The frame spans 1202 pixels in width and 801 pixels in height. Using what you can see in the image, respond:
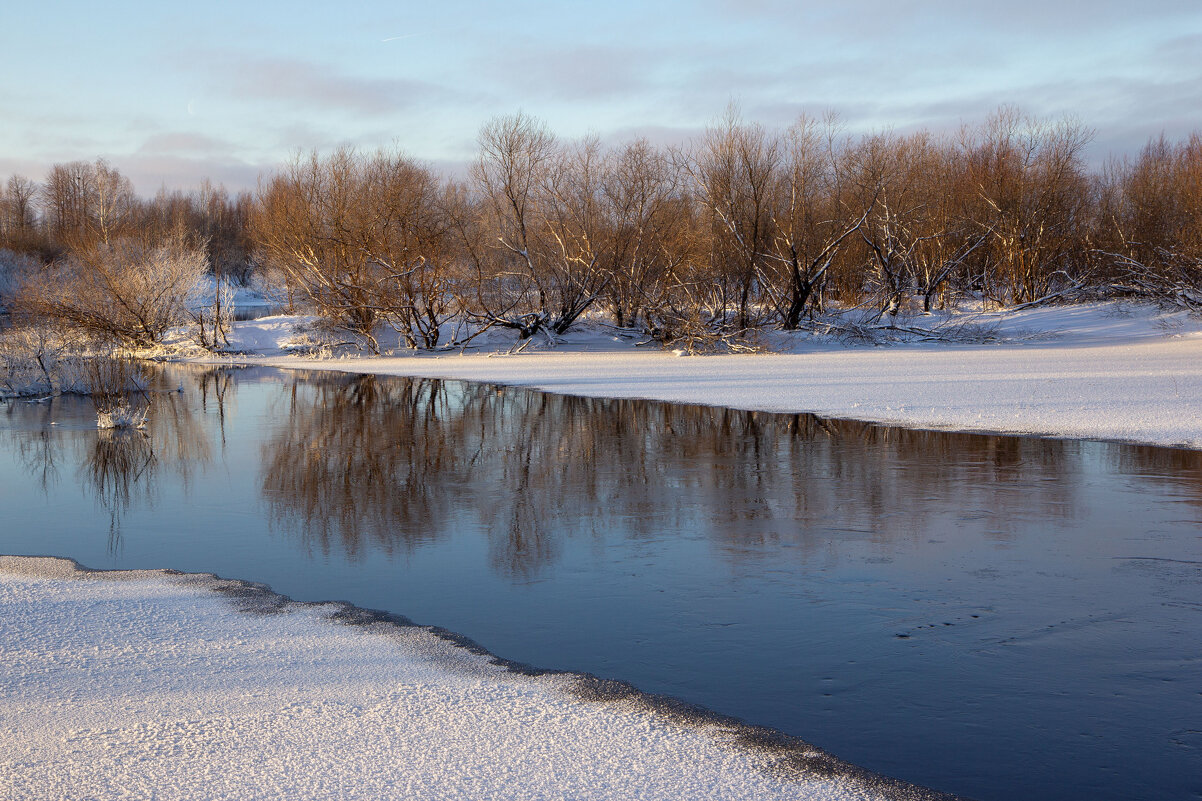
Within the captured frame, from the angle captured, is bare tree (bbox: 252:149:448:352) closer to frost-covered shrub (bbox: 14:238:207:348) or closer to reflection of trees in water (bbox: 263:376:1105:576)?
frost-covered shrub (bbox: 14:238:207:348)

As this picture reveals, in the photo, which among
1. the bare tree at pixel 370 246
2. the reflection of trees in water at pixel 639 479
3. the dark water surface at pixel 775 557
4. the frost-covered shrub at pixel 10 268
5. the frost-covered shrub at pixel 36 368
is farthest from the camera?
the frost-covered shrub at pixel 10 268

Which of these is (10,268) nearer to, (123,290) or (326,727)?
(123,290)

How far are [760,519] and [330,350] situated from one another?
28.4 meters

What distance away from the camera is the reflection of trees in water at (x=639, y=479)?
24.8 feet

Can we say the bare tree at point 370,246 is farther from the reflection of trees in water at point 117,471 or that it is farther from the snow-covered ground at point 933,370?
the reflection of trees in water at point 117,471

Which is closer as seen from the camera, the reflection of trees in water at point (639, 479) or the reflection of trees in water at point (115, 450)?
the reflection of trees in water at point (639, 479)

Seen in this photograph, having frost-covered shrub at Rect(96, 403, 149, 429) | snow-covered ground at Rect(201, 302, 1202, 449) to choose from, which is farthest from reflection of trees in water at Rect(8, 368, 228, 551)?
snow-covered ground at Rect(201, 302, 1202, 449)

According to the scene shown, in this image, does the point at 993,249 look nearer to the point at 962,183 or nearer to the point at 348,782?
the point at 962,183

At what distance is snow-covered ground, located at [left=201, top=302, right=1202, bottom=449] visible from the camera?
45.0 ft

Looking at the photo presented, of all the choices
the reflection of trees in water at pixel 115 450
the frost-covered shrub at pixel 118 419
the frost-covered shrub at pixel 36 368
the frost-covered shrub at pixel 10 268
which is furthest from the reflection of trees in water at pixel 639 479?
the frost-covered shrub at pixel 10 268

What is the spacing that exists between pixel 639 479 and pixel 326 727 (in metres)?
5.95

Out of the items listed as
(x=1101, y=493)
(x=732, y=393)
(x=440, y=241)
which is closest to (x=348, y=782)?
(x=1101, y=493)

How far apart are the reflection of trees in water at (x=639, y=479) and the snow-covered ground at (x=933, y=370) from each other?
160 cm

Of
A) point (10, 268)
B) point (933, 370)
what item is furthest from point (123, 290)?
point (933, 370)
